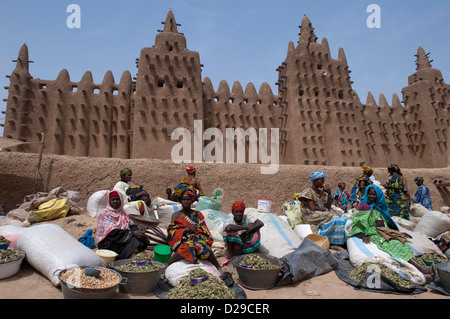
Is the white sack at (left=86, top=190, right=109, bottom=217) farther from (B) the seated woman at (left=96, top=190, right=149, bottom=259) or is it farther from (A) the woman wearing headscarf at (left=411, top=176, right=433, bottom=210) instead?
(A) the woman wearing headscarf at (left=411, top=176, right=433, bottom=210)

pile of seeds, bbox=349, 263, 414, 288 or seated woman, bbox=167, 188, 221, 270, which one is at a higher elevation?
seated woman, bbox=167, 188, 221, 270

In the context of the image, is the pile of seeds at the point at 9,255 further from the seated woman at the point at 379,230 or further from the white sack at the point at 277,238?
the seated woman at the point at 379,230

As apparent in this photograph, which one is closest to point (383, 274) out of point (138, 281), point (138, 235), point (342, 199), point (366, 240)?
point (366, 240)

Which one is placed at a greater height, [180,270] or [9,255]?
[9,255]

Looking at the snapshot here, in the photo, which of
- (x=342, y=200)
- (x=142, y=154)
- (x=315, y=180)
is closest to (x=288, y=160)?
(x=142, y=154)

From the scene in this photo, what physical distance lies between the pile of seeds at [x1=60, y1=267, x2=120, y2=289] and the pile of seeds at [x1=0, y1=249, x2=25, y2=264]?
34.3 inches

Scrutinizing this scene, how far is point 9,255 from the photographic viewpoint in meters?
3.86

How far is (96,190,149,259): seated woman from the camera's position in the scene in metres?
4.51

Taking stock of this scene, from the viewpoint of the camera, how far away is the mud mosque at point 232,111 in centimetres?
1684

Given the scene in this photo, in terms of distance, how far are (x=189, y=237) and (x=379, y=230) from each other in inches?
124

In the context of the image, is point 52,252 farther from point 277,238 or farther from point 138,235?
point 277,238

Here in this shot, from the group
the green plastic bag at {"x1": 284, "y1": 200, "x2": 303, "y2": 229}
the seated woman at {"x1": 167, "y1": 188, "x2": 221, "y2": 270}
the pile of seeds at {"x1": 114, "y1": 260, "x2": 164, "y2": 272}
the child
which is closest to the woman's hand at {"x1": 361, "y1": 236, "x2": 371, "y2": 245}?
the green plastic bag at {"x1": 284, "y1": 200, "x2": 303, "y2": 229}

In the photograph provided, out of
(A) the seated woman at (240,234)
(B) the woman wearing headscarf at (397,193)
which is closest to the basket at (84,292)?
(A) the seated woman at (240,234)
